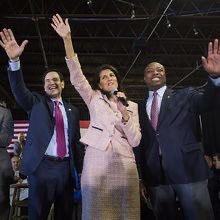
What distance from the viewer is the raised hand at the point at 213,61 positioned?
A: 8.13 ft

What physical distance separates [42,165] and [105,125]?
58 centimetres

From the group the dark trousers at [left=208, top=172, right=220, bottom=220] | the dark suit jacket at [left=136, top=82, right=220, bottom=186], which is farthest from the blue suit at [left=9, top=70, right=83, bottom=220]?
the dark trousers at [left=208, top=172, right=220, bottom=220]

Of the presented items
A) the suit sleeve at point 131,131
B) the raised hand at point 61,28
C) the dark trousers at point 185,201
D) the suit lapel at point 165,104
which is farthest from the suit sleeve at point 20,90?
the dark trousers at point 185,201

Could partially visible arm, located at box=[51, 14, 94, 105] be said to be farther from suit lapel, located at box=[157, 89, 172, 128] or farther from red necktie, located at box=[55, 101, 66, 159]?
suit lapel, located at box=[157, 89, 172, 128]

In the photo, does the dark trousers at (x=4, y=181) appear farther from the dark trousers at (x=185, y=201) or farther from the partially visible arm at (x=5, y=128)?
the dark trousers at (x=185, y=201)

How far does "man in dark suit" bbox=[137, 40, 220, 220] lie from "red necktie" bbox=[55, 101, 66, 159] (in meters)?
0.58

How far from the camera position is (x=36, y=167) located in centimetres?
272

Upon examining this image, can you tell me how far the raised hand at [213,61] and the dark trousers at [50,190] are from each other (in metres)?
1.21

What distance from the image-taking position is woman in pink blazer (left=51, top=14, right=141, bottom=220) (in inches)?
94.7

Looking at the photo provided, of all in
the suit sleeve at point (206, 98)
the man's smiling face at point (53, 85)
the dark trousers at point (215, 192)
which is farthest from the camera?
the dark trousers at point (215, 192)

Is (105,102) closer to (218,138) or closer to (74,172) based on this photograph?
(74,172)

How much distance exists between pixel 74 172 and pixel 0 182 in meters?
0.63

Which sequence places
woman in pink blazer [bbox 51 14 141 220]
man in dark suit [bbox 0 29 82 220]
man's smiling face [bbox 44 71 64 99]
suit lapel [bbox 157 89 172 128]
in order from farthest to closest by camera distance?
man's smiling face [bbox 44 71 64 99], suit lapel [bbox 157 89 172 128], man in dark suit [bbox 0 29 82 220], woman in pink blazer [bbox 51 14 141 220]

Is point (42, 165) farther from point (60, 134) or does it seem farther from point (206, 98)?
point (206, 98)
